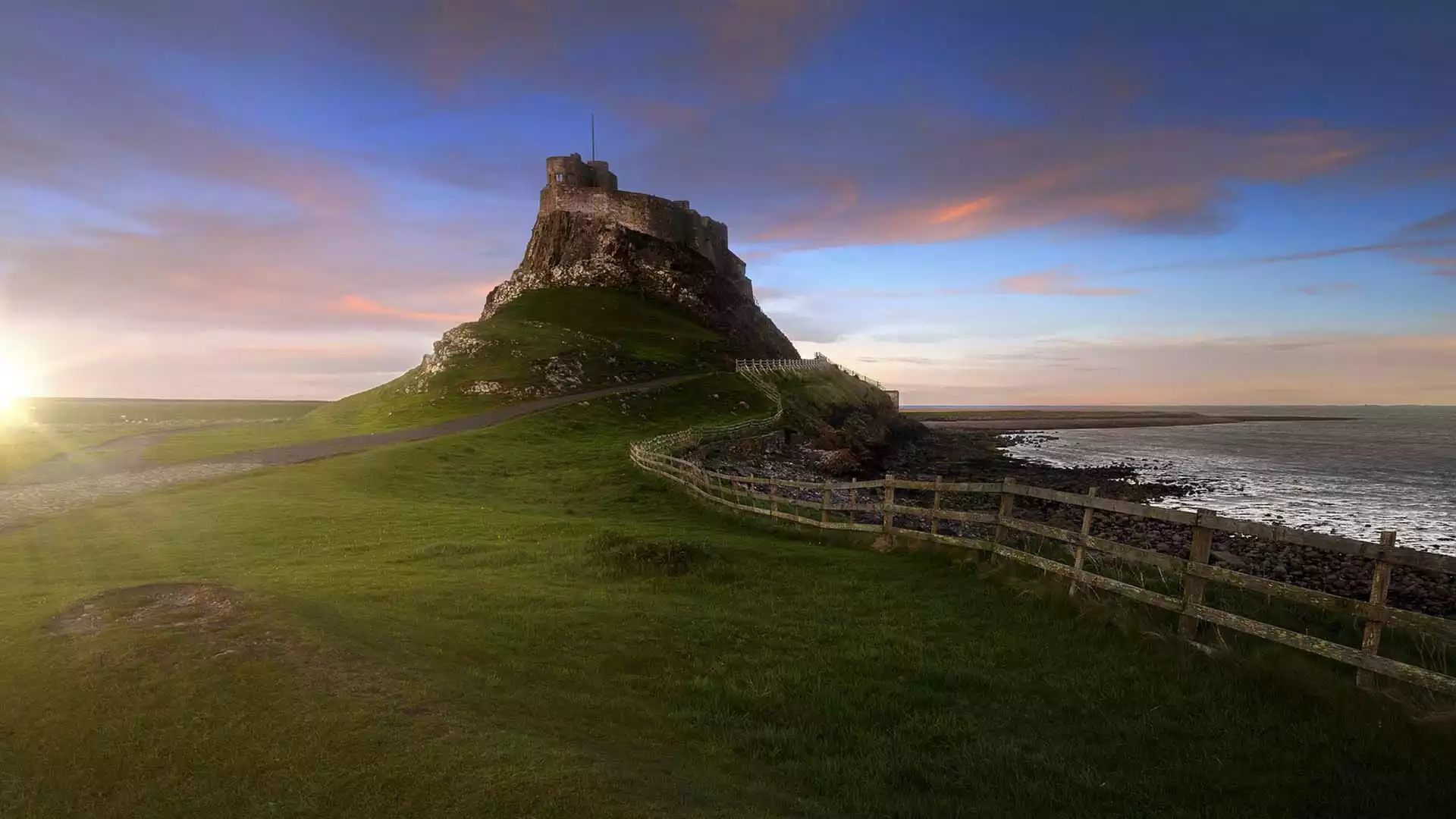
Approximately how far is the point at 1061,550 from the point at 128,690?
13.7 meters

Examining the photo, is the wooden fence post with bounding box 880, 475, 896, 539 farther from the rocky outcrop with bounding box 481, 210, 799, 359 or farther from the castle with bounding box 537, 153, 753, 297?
the castle with bounding box 537, 153, 753, 297

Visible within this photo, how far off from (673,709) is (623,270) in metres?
104

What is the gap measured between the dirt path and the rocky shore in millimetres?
19427

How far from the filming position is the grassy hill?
4794cm

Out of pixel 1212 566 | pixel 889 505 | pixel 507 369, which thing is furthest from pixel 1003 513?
pixel 507 369

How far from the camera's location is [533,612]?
36.7ft

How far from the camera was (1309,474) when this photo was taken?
202ft

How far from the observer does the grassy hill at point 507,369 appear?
47938 mm

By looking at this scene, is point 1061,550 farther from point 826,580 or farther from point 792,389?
point 792,389

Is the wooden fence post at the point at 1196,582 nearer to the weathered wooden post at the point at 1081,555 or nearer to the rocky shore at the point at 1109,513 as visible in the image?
the weathered wooden post at the point at 1081,555

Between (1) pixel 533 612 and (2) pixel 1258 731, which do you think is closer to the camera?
(2) pixel 1258 731

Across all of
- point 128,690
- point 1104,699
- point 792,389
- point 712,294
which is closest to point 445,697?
point 128,690

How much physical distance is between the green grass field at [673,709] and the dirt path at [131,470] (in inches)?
496

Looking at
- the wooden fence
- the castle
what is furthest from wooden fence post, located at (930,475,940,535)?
the castle
